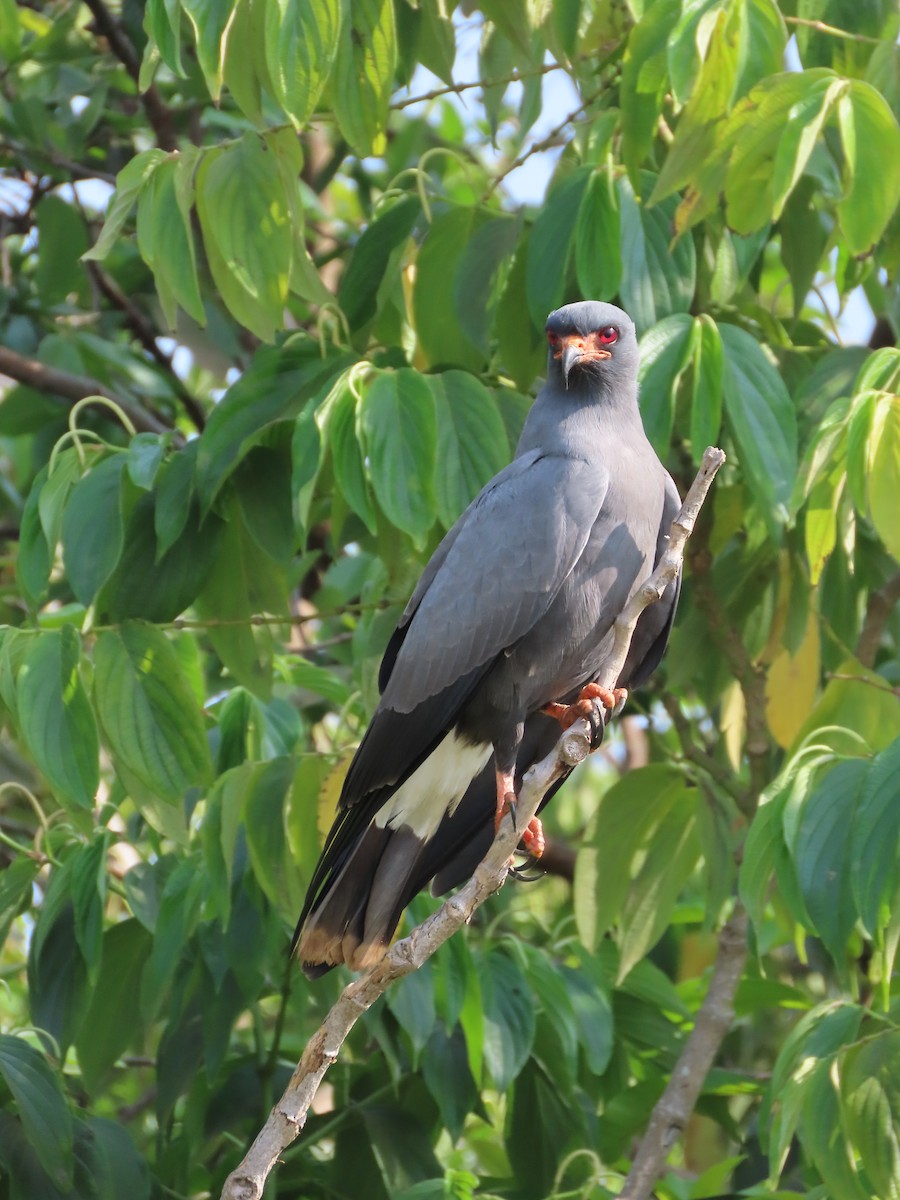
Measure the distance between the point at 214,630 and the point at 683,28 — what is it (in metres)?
1.70

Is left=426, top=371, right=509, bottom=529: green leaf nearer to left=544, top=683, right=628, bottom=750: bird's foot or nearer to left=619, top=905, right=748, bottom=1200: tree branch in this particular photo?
left=544, top=683, right=628, bottom=750: bird's foot

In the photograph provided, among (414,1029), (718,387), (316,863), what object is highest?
(718,387)

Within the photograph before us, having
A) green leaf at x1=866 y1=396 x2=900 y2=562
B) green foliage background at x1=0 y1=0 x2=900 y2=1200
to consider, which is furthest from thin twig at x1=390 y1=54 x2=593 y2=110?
green leaf at x1=866 y1=396 x2=900 y2=562

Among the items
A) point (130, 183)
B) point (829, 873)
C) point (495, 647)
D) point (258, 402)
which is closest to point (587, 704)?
point (495, 647)

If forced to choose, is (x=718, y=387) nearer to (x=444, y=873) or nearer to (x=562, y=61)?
(x=562, y=61)

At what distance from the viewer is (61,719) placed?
3182 millimetres

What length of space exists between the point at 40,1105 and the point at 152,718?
812 millimetres

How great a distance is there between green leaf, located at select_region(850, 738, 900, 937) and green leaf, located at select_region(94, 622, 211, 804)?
1.38 metres

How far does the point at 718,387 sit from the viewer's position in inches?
132

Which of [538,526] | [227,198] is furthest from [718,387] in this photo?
[227,198]

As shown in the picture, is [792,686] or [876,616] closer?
[792,686]

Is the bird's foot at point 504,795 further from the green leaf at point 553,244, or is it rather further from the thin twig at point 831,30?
the thin twig at point 831,30

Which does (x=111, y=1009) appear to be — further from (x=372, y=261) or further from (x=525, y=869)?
(x=372, y=261)

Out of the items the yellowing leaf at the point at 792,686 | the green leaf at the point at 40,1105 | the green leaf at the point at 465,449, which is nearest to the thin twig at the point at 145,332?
the green leaf at the point at 465,449
